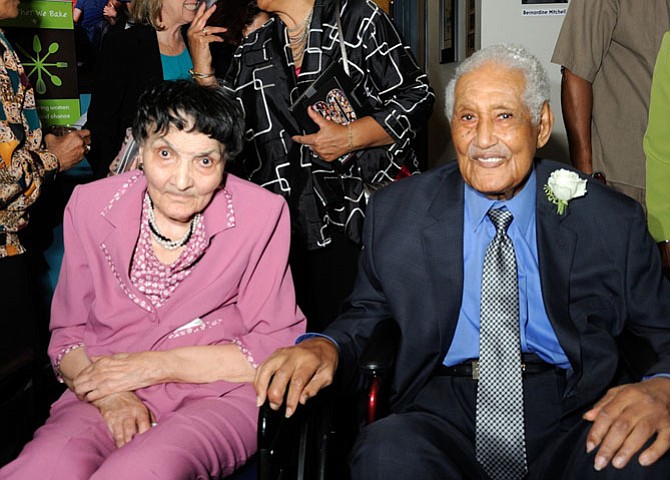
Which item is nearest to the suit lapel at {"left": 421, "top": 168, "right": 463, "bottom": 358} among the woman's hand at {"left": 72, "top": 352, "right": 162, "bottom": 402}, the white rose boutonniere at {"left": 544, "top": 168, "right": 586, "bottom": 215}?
the white rose boutonniere at {"left": 544, "top": 168, "right": 586, "bottom": 215}

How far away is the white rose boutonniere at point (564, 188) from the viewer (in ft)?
7.00

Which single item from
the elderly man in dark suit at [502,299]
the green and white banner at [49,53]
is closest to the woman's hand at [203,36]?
the green and white banner at [49,53]

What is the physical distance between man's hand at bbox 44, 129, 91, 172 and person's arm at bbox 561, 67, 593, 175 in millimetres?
1831

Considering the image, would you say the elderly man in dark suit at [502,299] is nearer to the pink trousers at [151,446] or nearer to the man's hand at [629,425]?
the man's hand at [629,425]

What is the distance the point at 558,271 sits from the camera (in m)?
2.11

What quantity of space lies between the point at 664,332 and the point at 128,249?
1381mm

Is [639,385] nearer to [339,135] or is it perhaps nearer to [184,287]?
[184,287]

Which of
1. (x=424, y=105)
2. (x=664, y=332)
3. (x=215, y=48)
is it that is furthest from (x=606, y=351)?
(x=215, y=48)

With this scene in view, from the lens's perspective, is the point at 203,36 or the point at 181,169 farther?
the point at 203,36

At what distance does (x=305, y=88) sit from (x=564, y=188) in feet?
3.35

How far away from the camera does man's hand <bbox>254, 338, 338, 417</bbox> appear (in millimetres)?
1839

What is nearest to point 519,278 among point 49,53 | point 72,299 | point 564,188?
point 564,188

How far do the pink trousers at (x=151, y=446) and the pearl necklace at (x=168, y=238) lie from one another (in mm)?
420

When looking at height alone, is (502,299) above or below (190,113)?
below
